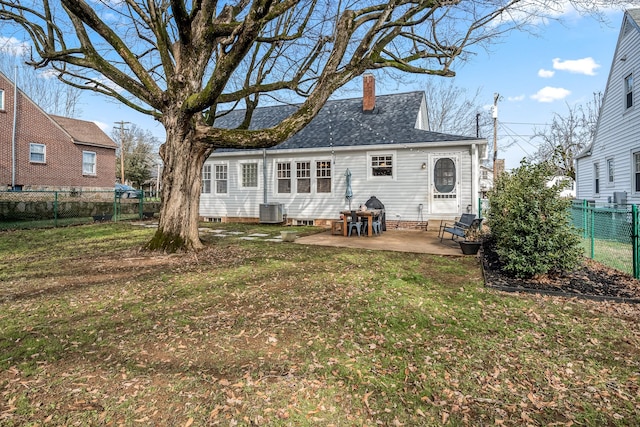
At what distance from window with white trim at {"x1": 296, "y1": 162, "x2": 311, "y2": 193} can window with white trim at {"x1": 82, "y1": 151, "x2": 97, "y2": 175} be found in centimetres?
1676

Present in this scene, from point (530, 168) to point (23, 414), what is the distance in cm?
689

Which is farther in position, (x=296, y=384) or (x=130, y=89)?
(x=130, y=89)

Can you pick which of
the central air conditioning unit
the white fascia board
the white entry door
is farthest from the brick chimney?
the central air conditioning unit

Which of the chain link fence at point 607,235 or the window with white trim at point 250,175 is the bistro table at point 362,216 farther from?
the window with white trim at point 250,175

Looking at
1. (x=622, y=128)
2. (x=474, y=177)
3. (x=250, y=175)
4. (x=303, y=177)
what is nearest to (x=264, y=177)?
(x=250, y=175)

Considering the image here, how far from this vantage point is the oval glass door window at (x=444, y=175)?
38.1ft

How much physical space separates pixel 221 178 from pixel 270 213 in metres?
Result: 3.31

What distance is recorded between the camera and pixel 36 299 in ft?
14.9

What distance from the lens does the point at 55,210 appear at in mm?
13211

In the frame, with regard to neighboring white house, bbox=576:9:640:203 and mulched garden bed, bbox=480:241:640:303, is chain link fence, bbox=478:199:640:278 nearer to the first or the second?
mulched garden bed, bbox=480:241:640:303

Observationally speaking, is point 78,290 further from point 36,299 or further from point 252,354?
point 252,354

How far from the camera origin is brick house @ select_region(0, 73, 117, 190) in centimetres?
1838

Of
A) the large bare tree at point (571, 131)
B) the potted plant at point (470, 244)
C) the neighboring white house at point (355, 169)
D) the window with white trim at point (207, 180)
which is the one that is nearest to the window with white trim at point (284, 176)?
the neighboring white house at point (355, 169)

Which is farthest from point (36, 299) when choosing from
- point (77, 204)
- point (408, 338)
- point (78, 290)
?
point (77, 204)
